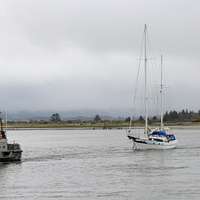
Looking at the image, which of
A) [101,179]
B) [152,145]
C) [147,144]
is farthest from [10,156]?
[152,145]

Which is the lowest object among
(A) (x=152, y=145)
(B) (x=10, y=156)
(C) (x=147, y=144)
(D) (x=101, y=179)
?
(D) (x=101, y=179)

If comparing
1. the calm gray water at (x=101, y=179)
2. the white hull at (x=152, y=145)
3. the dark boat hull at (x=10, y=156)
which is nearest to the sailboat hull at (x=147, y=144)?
the white hull at (x=152, y=145)

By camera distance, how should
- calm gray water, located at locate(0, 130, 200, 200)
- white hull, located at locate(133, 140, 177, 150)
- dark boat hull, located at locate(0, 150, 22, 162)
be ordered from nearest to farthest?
calm gray water, located at locate(0, 130, 200, 200)
dark boat hull, located at locate(0, 150, 22, 162)
white hull, located at locate(133, 140, 177, 150)

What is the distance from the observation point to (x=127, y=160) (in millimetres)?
82312

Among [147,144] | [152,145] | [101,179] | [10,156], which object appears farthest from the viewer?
[147,144]

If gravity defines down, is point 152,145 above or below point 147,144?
below

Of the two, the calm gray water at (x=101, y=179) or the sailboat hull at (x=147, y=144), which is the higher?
the sailboat hull at (x=147, y=144)

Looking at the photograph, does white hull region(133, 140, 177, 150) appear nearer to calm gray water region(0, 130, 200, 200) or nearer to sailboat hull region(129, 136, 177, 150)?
sailboat hull region(129, 136, 177, 150)

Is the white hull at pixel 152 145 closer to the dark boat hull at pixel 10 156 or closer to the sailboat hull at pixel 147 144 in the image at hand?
the sailboat hull at pixel 147 144

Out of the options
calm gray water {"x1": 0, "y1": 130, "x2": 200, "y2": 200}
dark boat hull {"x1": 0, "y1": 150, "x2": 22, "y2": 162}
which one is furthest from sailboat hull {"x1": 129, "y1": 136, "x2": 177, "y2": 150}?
dark boat hull {"x1": 0, "y1": 150, "x2": 22, "y2": 162}

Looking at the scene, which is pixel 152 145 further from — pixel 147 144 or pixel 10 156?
pixel 10 156

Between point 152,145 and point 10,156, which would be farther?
point 152,145

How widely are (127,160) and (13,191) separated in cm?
3372

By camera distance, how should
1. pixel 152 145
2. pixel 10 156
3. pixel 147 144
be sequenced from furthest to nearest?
pixel 147 144 < pixel 152 145 < pixel 10 156
